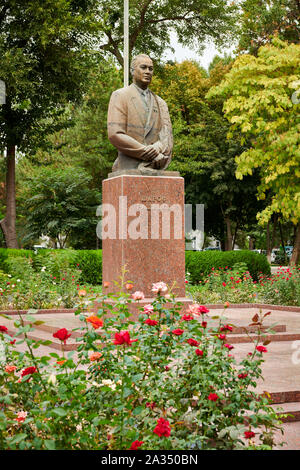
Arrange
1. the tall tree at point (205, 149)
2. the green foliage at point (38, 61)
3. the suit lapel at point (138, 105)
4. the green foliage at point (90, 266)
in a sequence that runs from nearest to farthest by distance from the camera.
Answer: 1. the suit lapel at point (138, 105)
2. the green foliage at point (90, 266)
3. the green foliage at point (38, 61)
4. the tall tree at point (205, 149)

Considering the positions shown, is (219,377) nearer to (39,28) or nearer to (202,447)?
(202,447)

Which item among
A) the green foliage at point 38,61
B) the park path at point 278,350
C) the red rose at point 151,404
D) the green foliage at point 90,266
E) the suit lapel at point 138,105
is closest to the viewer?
the red rose at point 151,404

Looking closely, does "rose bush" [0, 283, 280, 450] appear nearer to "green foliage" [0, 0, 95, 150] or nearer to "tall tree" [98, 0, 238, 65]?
"green foliage" [0, 0, 95, 150]

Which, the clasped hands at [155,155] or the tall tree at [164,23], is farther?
the tall tree at [164,23]

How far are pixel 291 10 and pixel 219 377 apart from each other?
2567cm

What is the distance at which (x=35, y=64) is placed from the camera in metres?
22.7

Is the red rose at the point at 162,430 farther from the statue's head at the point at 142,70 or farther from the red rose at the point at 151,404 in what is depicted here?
the statue's head at the point at 142,70

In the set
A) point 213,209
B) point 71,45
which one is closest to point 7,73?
point 71,45

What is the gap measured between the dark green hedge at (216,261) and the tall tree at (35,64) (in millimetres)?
8216

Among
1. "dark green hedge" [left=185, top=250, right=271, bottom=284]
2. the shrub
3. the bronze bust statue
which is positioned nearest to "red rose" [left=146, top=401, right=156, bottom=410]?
the bronze bust statue

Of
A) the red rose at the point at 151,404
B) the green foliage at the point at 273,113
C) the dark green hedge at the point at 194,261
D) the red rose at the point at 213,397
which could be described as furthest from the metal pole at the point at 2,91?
the red rose at the point at 213,397

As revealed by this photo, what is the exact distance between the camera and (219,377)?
136 inches

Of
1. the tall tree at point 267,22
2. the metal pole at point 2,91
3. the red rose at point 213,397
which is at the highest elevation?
the tall tree at point 267,22

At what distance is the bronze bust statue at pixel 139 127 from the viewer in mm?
9344
